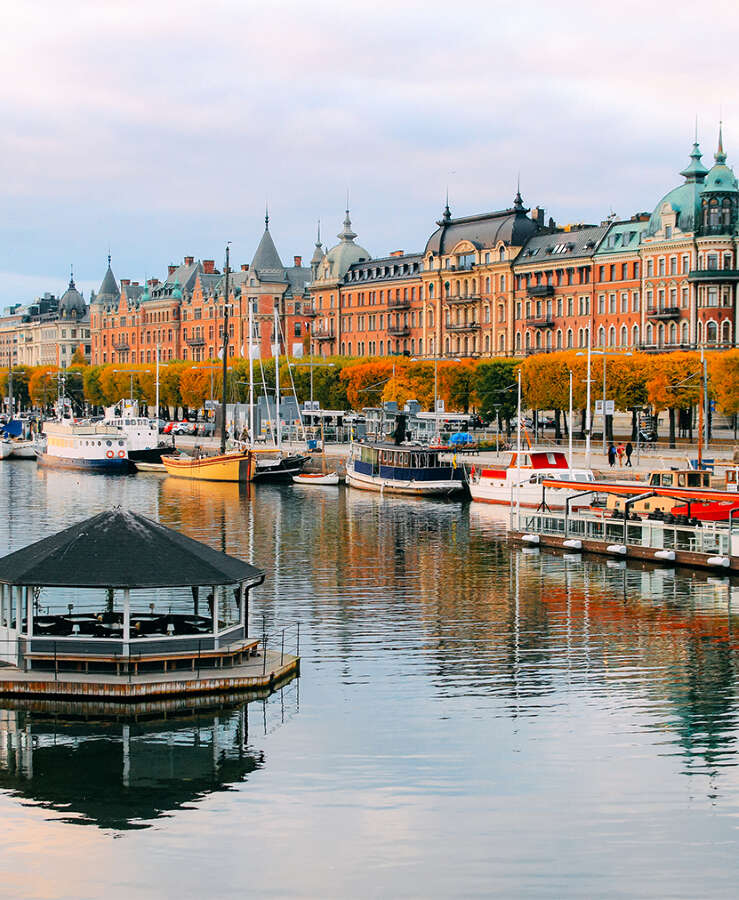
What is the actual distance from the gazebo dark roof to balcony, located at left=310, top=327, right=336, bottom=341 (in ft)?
510

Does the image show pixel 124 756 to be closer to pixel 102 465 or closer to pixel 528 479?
pixel 528 479

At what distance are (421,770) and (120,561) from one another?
356 inches

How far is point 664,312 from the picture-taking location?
130 m

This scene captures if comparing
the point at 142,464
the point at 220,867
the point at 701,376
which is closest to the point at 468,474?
the point at 701,376

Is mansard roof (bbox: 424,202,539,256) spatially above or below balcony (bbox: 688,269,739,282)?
above

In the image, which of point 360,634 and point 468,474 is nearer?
point 360,634

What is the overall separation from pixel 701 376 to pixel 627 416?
30.1 meters

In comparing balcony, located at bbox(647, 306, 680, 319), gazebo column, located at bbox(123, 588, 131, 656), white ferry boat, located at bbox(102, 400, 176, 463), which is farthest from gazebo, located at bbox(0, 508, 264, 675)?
balcony, located at bbox(647, 306, 680, 319)

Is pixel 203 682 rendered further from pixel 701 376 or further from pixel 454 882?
pixel 701 376

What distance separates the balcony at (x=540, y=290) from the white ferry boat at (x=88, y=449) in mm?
49329

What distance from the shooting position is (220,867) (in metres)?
21.9

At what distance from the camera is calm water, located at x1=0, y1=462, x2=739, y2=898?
21828 mm

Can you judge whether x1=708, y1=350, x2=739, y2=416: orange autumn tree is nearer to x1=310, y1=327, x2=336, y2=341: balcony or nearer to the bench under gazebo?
the bench under gazebo

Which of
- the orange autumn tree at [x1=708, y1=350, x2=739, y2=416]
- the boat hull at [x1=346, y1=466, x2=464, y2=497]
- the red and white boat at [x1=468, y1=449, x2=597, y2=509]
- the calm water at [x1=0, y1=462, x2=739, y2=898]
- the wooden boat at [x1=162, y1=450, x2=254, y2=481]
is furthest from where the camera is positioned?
the orange autumn tree at [x1=708, y1=350, x2=739, y2=416]
